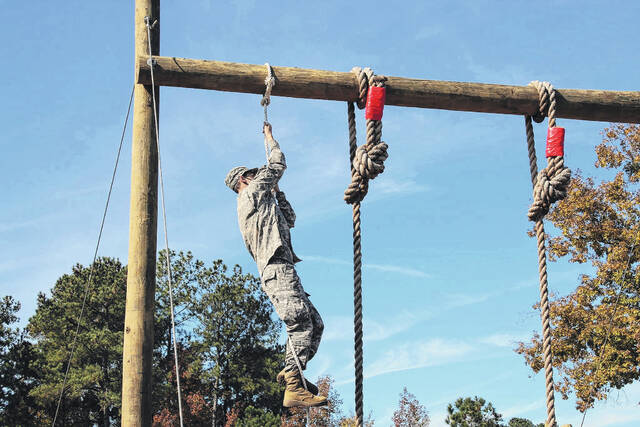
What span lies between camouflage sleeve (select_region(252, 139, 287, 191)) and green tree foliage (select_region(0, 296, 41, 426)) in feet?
84.8

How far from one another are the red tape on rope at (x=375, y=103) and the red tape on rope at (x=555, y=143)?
1.23 metres

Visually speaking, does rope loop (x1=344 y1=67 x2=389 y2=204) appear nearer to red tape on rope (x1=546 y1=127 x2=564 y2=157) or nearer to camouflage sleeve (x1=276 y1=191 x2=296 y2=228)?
camouflage sleeve (x1=276 y1=191 x2=296 y2=228)

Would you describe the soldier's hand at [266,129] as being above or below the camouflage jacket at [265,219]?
above

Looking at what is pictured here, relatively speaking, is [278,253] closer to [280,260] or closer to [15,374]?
[280,260]

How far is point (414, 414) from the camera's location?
81.1 ft

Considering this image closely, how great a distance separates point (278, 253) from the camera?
421cm

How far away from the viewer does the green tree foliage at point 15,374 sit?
88.4 feet

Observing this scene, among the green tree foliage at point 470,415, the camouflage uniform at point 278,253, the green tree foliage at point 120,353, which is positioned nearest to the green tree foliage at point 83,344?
the green tree foliage at point 120,353

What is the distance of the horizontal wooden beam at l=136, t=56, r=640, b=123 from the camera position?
4.59 metres

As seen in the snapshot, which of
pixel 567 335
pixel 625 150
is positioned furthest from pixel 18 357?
pixel 625 150

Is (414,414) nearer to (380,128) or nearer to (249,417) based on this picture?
(249,417)

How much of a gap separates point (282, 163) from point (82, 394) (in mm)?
26494

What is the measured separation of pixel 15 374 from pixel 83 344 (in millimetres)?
3291

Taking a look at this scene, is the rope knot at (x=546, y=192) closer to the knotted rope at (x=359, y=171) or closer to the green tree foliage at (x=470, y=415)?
the knotted rope at (x=359, y=171)
